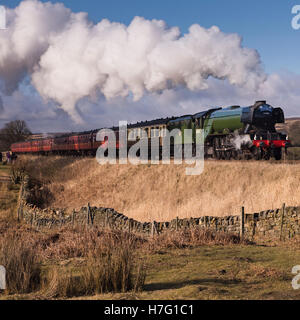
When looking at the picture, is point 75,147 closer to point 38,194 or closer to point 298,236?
point 38,194

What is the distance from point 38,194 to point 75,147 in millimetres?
18865

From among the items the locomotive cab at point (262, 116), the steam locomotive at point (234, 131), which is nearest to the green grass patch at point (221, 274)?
the steam locomotive at point (234, 131)

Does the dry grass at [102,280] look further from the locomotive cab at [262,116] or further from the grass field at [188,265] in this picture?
the locomotive cab at [262,116]

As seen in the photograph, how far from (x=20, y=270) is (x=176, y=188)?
906 inches

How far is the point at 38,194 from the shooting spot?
39812 mm

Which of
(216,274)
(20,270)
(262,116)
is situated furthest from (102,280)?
(262,116)

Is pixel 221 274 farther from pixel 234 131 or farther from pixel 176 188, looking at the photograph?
pixel 176 188

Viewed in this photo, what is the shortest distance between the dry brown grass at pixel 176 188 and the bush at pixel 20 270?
14.3 m

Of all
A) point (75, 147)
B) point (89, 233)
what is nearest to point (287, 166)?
point (89, 233)

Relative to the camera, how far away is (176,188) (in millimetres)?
31297

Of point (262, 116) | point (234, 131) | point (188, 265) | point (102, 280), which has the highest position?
point (262, 116)

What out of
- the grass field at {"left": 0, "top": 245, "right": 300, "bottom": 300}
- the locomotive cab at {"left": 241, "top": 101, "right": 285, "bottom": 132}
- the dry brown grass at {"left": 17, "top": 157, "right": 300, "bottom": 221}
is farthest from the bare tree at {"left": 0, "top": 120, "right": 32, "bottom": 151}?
the grass field at {"left": 0, "top": 245, "right": 300, "bottom": 300}

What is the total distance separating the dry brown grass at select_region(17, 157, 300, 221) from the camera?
74.4 ft
